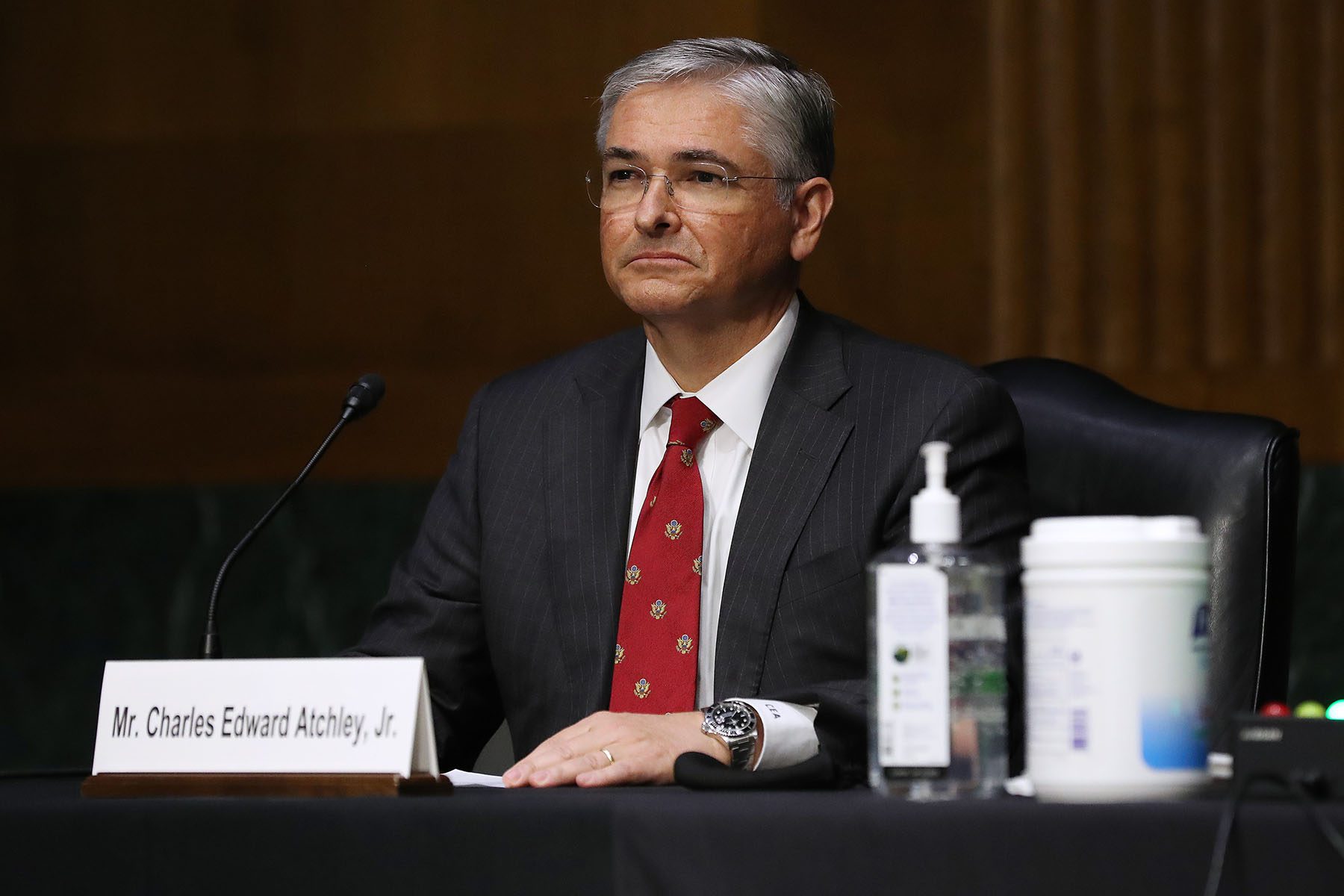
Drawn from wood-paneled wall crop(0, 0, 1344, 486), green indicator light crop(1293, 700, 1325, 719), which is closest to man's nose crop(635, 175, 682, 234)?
green indicator light crop(1293, 700, 1325, 719)

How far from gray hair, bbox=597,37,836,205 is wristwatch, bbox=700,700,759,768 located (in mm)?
877

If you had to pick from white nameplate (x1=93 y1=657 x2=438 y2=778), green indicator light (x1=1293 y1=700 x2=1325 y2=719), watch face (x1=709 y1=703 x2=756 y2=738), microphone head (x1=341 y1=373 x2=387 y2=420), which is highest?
microphone head (x1=341 y1=373 x2=387 y2=420)

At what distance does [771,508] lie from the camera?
70.9 inches

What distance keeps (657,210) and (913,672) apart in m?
1.07

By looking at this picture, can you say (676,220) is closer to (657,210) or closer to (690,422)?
(657,210)

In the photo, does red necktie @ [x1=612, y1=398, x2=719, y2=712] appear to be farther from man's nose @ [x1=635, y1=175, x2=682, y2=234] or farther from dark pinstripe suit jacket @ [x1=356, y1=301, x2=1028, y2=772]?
man's nose @ [x1=635, y1=175, x2=682, y2=234]

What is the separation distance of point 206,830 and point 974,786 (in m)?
0.46

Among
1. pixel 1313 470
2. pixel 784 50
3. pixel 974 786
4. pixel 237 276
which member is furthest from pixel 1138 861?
pixel 237 276

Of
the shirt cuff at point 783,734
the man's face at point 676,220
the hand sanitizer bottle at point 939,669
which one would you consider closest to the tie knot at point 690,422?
the man's face at point 676,220

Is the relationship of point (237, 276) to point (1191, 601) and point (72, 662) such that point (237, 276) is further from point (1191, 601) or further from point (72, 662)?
point (1191, 601)

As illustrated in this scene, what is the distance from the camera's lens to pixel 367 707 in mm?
1102

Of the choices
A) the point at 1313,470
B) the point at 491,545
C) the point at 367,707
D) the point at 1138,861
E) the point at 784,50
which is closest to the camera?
the point at 1138,861

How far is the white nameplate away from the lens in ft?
3.54

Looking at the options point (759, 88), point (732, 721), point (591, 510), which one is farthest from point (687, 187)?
point (732, 721)
